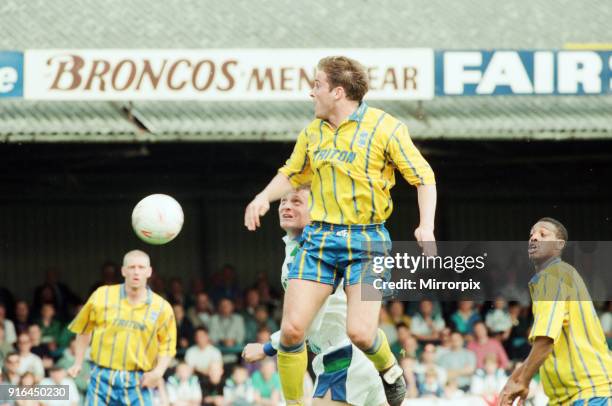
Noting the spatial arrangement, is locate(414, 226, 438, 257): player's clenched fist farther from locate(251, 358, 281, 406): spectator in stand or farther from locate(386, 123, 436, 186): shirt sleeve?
locate(251, 358, 281, 406): spectator in stand

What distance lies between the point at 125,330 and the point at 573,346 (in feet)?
15.3

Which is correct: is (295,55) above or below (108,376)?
above

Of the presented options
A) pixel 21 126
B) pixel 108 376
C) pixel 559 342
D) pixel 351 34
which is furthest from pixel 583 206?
pixel 559 342

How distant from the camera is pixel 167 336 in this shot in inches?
447

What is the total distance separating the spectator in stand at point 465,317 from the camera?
16.1 metres

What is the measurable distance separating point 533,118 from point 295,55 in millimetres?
3099

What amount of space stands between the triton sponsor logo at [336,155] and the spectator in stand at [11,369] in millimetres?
8001

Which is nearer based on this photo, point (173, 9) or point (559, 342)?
point (559, 342)

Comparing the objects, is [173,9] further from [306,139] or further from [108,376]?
[306,139]

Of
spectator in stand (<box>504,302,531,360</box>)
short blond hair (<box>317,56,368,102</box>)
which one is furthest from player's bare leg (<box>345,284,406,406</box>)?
spectator in stand (<box>504,302,531,360</box>)

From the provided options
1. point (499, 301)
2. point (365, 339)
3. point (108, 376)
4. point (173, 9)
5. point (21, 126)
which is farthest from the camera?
point (173, 9)

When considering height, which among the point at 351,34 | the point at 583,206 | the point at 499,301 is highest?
the point at 351,34

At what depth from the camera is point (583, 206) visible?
19016mm

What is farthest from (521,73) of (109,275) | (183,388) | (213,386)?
(109,275)
